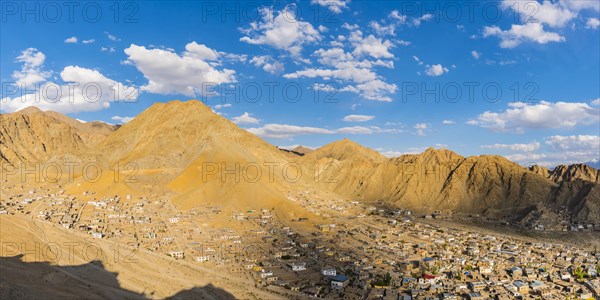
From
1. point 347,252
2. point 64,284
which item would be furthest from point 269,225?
point 64,284

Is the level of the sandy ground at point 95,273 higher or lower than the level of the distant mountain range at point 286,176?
lower

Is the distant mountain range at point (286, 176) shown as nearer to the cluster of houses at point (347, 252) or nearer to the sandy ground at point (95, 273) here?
the cluster of houses at point (347, 252)

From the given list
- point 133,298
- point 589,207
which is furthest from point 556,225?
point 133,298

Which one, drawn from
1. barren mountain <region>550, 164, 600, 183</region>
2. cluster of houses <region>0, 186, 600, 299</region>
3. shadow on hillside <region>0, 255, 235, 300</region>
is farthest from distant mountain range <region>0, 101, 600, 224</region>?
shadow on hillside <region>0, 255, 235, 300</region>

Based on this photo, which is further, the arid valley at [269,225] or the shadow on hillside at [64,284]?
the arid valley at [269,225]

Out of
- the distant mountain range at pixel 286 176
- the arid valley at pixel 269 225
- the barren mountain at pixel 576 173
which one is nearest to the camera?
the arid valley at pixel 269 225

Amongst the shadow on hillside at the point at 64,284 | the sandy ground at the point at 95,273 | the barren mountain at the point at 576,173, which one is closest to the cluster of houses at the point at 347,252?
the sandy ground at the point at 95,273

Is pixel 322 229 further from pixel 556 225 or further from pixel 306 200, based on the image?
pixel 556 225
